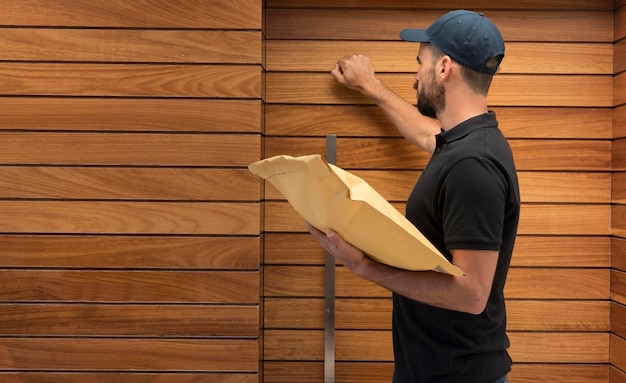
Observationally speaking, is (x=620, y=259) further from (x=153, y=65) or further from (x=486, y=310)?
(x=153, y=65)

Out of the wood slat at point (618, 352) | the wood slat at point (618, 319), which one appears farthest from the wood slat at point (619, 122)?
the wood slat at point (618, 352)

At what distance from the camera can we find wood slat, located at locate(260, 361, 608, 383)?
3162 millimetres

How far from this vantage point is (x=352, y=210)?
5.02 feet

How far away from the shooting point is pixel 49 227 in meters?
2.88

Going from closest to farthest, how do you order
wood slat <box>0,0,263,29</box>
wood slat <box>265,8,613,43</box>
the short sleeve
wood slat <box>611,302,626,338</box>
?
the short sleeve < wood slat <box>0,0,263,29</box> < wood slat <box>611,302,626,338</box> < wood slat <box>265,8,613,43</box>

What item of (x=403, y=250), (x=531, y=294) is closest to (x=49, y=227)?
(x=403, y=250)

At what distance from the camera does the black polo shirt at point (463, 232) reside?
5.53ft

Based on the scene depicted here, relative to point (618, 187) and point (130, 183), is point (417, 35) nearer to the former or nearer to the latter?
point (130, 183)

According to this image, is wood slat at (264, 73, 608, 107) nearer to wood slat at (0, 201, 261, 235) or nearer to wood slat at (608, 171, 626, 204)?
wood slat at (608, 171, 626, 204)

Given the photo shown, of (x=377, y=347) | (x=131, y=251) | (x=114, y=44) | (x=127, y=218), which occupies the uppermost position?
(x=114, y=44)

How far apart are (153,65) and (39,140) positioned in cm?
56

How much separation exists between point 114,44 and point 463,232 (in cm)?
181

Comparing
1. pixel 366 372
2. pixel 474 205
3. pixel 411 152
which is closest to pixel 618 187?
pixel 411 152

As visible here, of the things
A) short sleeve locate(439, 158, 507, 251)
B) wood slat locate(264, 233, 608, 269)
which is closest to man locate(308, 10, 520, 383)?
short sleeve locate(439, 158, 507, 251)
